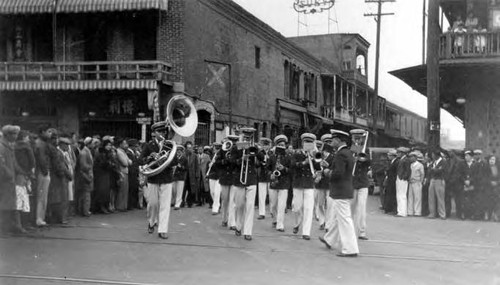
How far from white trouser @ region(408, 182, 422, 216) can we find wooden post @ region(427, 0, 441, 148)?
4.17 feet

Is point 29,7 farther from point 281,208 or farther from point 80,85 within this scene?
point 281,208

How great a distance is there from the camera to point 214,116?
25.2m

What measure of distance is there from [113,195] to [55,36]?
9811 mm

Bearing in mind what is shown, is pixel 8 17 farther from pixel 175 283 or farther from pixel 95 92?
pixel 175 283

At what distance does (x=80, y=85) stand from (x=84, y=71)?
22.1 inches

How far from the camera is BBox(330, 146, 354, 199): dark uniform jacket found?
9833 mm

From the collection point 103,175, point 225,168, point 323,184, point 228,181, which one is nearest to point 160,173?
point 225,168

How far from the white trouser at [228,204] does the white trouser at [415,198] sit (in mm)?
6479

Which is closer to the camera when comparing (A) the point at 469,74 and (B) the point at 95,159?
(B) the point at 95,159

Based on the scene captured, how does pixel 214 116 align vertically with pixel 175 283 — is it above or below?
above

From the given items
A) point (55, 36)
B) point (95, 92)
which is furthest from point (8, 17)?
point (95, 92)

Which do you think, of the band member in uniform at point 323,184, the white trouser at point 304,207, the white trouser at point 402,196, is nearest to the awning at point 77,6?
the white trouser at point 402,196

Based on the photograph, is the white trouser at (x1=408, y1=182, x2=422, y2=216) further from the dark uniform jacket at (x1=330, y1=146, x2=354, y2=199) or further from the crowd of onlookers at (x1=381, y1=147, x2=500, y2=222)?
the dark uniform jacket at (x1=330, y1=146, x2=354, y2=199)

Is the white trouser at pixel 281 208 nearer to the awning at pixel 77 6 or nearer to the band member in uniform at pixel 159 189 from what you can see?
the band member in uniform at pixel 159 189
